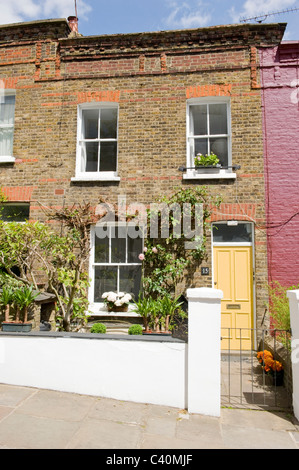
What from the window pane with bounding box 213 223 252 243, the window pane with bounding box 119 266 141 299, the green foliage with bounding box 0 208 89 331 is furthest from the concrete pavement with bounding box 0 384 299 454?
the window pane with bounding box 213 223 252 243

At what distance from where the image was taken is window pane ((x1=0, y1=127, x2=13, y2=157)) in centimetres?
905

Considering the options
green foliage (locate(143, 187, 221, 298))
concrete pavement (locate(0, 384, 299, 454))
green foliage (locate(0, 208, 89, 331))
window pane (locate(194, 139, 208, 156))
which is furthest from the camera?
window pane (locate(194, 139, 208, 156))

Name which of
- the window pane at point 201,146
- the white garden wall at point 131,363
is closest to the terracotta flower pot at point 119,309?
the white garden wall at point 131,363

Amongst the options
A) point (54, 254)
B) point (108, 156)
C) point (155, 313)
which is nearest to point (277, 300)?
point (155, 313)

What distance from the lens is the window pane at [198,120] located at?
8.56 meters

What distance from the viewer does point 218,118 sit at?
856cm

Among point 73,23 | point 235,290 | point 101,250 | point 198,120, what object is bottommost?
point 235,290

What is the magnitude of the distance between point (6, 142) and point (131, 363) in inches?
271

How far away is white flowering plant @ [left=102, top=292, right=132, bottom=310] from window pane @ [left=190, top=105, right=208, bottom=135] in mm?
4216

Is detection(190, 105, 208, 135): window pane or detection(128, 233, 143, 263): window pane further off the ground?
detection(190, 105, 208, 135): window pane

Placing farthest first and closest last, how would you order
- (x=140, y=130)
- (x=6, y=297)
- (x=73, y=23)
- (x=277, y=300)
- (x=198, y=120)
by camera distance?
(x=73, y=23) → (x=198, y=120) → (x=140, y=130) → (x=277, y=300) → (x=6, y=297)

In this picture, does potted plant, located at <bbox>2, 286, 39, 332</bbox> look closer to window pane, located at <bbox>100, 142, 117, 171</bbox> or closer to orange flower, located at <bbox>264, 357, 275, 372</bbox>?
orange flower, located at <bbox>264, 357, 275, 372</bbox>

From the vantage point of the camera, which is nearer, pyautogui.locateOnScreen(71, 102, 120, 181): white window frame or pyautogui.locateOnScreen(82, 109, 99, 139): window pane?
pyautogui.locateOnScreen(71, 102, 120, 181): white window frame

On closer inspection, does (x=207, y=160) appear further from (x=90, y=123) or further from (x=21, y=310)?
(x=21, y=310)
